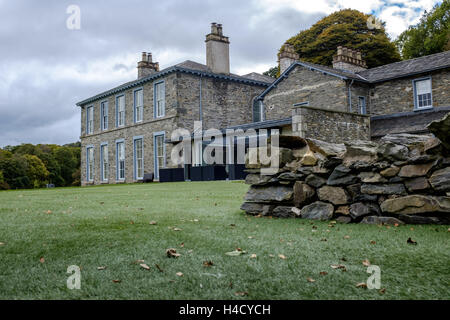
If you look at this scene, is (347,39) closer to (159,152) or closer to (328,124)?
(159,152)

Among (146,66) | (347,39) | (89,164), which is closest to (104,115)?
(89,164)

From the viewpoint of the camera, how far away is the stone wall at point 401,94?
21141mm

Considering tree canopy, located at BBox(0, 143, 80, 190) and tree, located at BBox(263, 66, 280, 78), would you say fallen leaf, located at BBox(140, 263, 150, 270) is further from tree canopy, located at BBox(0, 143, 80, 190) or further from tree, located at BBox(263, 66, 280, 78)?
tree canopy, located at BBox(0, 143, 80, 190)

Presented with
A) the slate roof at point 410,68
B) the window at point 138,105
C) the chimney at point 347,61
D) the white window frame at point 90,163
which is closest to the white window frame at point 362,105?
the slate roof at point 410,68

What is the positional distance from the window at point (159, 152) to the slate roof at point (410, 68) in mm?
13948

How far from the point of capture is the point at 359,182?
18.0ft

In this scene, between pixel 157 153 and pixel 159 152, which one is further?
pixel 157 153

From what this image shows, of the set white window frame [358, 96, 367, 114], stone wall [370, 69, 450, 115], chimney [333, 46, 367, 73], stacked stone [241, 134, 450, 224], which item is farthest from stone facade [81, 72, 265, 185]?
stacked stone [241, 134, 450, 224]

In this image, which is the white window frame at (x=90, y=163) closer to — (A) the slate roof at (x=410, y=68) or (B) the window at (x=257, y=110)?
(B) the window at (x=257, y=110)

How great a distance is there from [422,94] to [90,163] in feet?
89.8

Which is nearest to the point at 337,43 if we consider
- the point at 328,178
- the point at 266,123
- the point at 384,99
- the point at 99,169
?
the point at 384,99

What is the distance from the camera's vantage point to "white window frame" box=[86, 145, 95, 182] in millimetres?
35031
